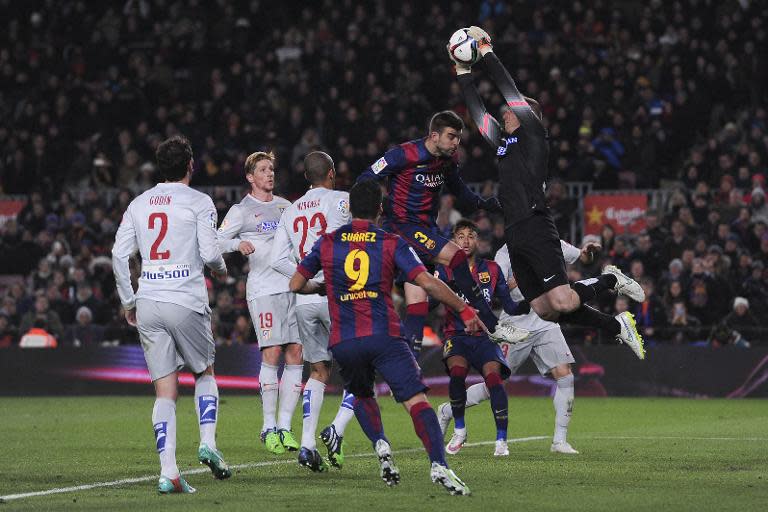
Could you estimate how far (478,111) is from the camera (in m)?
11.1

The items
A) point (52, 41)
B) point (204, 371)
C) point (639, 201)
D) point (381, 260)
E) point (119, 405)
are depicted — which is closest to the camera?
point (381, 260)

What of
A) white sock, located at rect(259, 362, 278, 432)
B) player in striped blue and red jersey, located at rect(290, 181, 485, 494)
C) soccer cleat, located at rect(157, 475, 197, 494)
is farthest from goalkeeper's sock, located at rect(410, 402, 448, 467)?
white sock, located at rect(259, 362, 278, 432)

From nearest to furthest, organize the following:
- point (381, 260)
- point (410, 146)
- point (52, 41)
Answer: point (381, 260) < point (410, 146) < point (52, 41)

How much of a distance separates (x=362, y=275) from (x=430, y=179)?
9.14ft

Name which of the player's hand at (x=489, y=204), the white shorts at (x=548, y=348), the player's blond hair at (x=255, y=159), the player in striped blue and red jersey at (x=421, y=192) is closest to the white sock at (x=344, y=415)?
the player in striped blue and red jersey at (x=421, y=192)

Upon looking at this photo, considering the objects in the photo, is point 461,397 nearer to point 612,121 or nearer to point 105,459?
point 105,459

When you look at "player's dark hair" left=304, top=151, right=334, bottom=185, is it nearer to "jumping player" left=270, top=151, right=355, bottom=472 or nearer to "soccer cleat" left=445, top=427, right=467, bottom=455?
"jumping player" left=270, top=151, right=355, bottom=472

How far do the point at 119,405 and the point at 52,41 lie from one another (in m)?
13.2

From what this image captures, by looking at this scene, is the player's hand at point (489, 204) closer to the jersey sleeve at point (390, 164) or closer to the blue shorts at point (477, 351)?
the jersey sleeve at point (390, 164)

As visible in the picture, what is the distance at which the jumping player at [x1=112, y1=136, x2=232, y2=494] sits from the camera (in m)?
9.40

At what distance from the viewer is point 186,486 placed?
9133mm

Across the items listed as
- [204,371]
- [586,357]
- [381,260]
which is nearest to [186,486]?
[204,371]

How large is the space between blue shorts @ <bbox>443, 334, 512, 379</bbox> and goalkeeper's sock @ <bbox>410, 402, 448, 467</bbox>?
3.78 metres

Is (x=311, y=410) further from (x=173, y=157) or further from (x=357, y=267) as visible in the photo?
(x=173, y=157)
